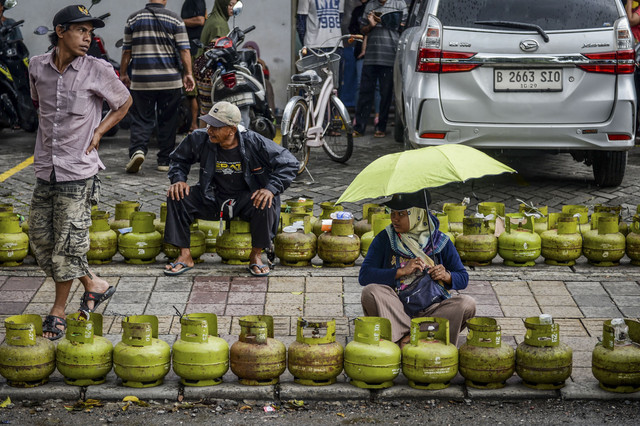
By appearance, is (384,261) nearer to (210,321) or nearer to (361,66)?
(210,321)

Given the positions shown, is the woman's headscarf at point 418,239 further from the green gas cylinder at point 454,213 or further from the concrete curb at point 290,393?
the green gas cylinder at point 454,213

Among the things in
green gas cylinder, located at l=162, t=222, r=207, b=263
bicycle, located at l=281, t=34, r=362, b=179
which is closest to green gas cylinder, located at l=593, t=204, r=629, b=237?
green gas cylinder, located at l=162, t=222, r=207, b=263

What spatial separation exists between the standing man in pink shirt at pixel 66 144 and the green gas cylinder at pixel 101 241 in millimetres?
1106

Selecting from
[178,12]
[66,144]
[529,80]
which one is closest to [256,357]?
[66,144]

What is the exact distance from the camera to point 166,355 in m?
5.03

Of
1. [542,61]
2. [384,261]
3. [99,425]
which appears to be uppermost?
[542,61]

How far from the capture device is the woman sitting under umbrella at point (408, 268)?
5.37 m

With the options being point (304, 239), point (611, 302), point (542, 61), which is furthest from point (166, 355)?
point (542, 61)

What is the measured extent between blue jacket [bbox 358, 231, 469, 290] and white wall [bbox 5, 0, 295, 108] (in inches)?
337

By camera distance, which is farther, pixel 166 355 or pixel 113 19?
pixel 113 19

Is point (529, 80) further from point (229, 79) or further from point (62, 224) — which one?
point (62, 224)

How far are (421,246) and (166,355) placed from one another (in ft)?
5.05

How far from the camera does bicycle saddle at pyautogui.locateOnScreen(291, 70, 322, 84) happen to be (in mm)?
10242

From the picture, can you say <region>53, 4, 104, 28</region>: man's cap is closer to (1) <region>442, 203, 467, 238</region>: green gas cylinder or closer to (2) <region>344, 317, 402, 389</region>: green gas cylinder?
(2) <region>344, 317, 402, 389</region>: green gas cylinder
